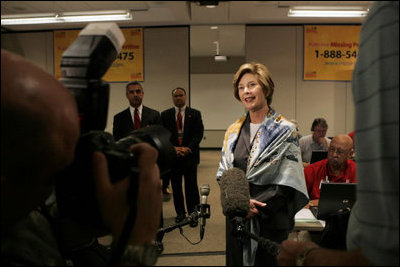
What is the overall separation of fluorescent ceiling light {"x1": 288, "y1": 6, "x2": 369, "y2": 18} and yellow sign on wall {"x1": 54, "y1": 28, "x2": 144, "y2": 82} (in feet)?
0.90

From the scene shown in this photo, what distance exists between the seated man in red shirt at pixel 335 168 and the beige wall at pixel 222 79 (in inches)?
5.0

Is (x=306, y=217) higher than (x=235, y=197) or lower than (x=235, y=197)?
lower

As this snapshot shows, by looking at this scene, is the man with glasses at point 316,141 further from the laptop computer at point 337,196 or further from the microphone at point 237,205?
the microphone at point 237,205

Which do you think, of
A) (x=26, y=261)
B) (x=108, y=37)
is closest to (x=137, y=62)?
(x=108, y=37)

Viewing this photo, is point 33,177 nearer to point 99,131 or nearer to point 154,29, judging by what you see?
point 99,131

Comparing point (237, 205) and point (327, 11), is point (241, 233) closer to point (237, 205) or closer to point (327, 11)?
point (237, 205)

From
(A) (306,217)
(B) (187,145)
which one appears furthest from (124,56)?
(B) (187,145)

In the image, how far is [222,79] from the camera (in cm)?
893

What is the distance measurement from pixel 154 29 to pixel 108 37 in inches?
7.6

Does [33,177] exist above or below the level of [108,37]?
below

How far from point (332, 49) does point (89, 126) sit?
1.70 ft

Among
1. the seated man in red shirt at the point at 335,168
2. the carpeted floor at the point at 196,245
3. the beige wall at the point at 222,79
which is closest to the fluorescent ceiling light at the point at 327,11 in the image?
the beige wall at the point at 222,79

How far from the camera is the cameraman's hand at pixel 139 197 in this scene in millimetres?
455

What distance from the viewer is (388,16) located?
41 centimetres
